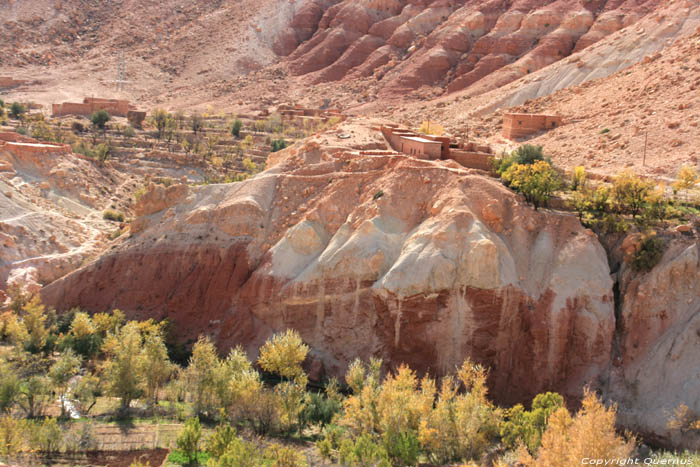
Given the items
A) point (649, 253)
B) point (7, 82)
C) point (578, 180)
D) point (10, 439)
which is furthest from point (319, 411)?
point (7, 82)

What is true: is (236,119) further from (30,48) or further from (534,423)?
(534,423)

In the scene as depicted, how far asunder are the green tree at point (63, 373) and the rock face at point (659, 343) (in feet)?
64.0

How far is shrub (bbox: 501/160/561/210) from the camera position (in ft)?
93.4

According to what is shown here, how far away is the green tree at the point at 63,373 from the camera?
24.0m

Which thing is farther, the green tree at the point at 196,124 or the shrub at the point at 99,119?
the green tree at the point at 196,124

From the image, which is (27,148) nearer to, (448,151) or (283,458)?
(448,151)

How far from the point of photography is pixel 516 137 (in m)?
42.9

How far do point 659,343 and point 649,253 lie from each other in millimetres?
3387

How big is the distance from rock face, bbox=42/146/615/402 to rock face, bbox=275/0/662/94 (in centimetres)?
3741

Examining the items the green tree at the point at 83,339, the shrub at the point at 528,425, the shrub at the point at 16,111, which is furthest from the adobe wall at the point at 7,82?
the shrub at the point at 528,425

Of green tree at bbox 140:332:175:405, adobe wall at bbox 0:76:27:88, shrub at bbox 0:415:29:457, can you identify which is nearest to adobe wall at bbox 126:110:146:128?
adobe wall at bbox 0:76:27:88

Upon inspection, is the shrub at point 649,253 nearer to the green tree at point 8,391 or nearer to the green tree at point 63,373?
the green tree at point 63,373

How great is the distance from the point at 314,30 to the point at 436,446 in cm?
8292

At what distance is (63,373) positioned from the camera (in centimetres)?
2427
